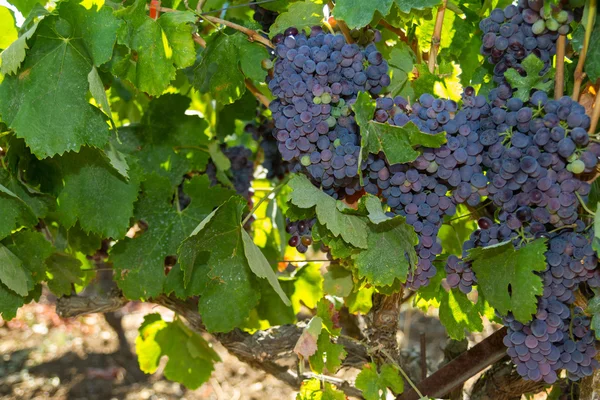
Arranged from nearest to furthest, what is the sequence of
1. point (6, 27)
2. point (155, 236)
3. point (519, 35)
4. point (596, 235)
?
point (596, 235) → point (519, 35) → point (6, 27) → point (155, 236)

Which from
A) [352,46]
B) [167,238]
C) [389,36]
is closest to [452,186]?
[352,46]

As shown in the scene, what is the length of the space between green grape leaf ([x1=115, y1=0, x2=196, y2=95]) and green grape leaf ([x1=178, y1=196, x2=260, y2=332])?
0.99ft

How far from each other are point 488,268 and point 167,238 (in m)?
0.94

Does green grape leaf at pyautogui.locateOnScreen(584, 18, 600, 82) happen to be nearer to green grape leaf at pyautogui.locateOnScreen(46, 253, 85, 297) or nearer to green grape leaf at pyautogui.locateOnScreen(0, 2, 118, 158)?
green grape leaf at pyautogui.locateOnScreen(0, 2, 118, 158)

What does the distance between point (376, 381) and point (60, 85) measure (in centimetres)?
99

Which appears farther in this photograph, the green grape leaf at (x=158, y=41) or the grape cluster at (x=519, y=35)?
the green grape leaf at (x=158, y=41)

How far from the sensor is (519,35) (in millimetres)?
1203

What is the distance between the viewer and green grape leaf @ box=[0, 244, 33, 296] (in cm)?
168

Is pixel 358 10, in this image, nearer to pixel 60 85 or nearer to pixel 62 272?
pixel 60 85

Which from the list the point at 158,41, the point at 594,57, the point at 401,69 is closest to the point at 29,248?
the point at 158,41

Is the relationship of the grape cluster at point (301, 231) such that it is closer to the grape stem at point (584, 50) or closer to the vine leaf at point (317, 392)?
the vine leaf at point (317, 392)

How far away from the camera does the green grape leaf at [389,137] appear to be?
1.16 meters

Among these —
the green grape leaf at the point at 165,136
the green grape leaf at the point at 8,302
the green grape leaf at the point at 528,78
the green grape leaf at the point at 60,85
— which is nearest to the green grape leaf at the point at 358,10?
the green grape leaf at the point at 528,78

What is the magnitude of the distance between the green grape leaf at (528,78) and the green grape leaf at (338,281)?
0.77 m
